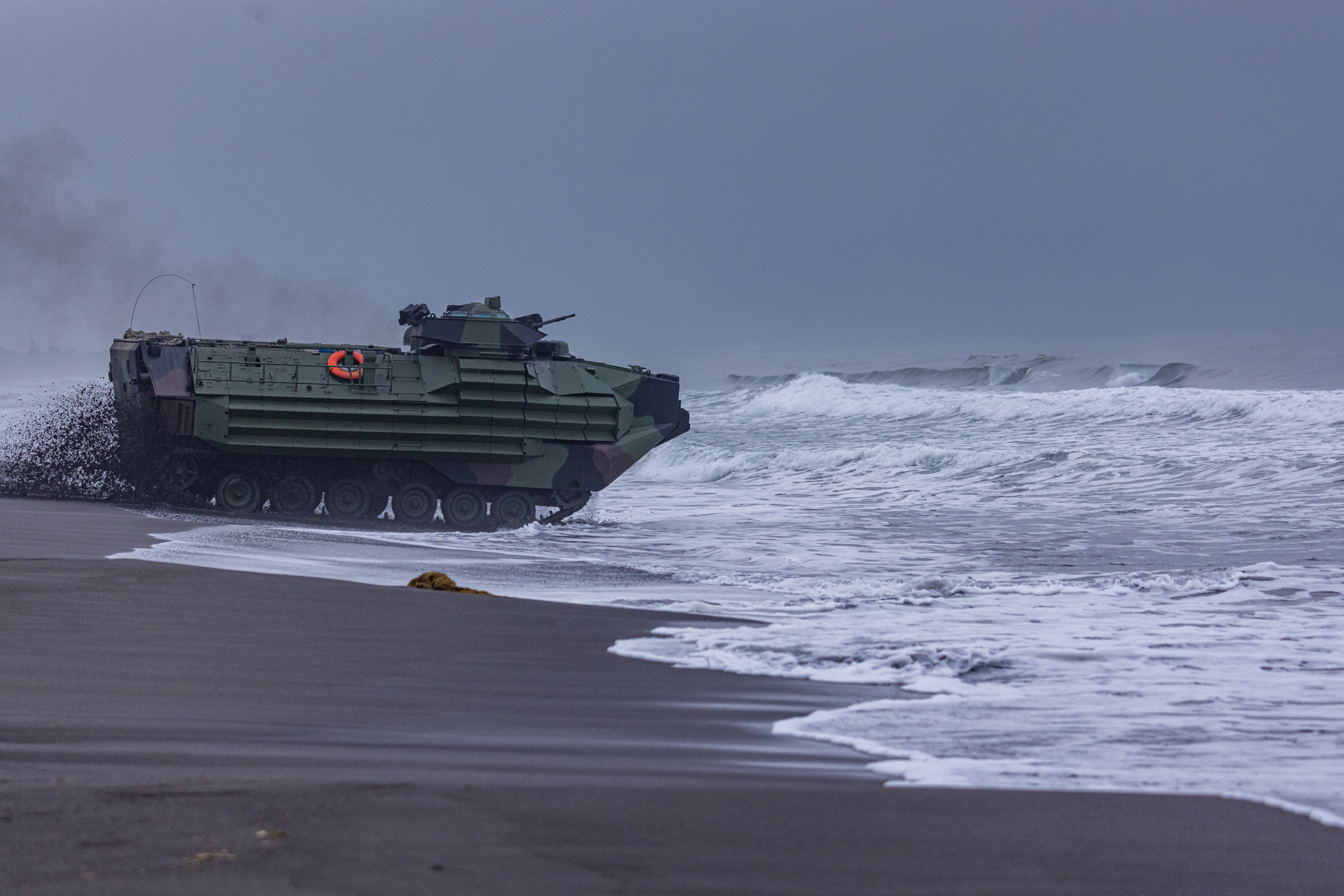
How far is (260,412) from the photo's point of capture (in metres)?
17.5

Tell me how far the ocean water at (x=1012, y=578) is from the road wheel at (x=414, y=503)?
1358 millimetres

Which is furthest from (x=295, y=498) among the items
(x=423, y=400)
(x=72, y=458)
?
(x=72, y=458)

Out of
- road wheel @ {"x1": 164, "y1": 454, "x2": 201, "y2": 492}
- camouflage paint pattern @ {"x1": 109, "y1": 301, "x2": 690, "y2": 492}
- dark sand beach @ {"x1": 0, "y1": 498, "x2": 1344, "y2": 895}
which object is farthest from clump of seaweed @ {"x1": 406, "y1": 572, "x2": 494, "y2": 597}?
road wheel @ {"x1": 164, "y1": 454, "x2": 201, "y2": 492}

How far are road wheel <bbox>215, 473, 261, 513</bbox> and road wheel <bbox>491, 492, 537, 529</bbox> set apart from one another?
3116 mm

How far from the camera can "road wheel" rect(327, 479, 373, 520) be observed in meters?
18.0

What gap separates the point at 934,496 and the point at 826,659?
563 inches

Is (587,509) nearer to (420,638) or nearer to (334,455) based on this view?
(334,455)

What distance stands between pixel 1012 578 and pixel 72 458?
12.7 metres

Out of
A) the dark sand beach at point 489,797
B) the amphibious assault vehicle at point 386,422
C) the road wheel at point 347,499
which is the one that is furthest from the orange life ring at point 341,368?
the dark sand beach at point 489,797

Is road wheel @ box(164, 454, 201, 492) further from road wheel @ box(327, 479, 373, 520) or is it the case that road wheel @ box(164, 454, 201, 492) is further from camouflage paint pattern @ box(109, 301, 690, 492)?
road wheel @ box(327, 479, 373, 520)

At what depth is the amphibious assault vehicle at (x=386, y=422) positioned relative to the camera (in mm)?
17578

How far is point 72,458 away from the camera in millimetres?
18016

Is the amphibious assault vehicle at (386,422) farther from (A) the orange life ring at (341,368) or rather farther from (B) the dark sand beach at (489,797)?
(B) the dark sand beach at (489,797)

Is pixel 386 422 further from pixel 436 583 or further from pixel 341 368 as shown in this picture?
pixel 436 583
